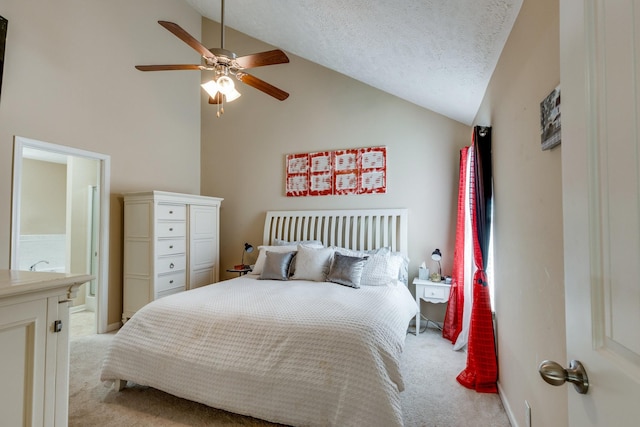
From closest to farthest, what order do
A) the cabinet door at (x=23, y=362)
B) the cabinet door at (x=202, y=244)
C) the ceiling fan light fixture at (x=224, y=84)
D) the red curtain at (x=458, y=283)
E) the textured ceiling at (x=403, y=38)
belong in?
the cabinet door at (x=23, y=362) → the textured ceiling at (x=403, y=38) → the ceiling fan light fixture at (x=224, y=84) → the red curtain at (x=458, y=283) → the cabinet door at (x=202, y=244)

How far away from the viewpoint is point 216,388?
1.92 m

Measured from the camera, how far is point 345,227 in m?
4.04

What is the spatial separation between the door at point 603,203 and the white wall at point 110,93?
157 inches

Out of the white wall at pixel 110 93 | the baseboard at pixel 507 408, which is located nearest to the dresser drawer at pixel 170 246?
the white wall at pixel 110 93

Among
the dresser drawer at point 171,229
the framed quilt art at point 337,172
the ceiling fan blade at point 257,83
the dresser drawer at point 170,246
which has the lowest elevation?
the dresser drawer at point 170,246

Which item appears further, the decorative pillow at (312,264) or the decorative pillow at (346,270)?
the decorative pillow at (312,264)

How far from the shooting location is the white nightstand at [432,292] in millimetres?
3340

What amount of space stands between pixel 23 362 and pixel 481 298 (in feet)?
8.74

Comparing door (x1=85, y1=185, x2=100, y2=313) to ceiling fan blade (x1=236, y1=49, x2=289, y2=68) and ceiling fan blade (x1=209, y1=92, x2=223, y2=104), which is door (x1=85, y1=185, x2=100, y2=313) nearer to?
ceiling fan blade (x1=209, y1=92, x2=223, y2=104)

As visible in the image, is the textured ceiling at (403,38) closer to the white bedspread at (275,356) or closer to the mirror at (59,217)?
the white bedspread at (275,356)

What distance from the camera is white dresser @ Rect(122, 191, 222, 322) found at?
3.57 metres

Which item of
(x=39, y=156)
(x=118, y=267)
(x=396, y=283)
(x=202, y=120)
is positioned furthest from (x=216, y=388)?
(x=39, y=156)

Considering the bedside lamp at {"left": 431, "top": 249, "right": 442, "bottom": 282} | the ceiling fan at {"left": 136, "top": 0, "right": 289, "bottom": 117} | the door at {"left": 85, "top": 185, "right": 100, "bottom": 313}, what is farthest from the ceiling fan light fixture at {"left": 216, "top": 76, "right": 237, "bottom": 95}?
the door at {"left": 85, "top": 185, "right": 100, "bottom": 313}

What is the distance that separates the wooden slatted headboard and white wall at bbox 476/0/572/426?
1.55m
